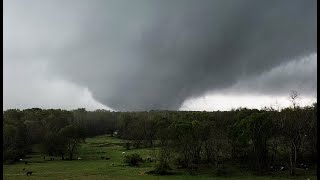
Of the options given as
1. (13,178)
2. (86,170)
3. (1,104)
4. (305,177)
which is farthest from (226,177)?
(1,104)

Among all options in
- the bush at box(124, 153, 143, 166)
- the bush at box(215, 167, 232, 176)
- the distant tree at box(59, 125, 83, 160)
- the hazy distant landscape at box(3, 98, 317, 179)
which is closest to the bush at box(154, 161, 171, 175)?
the hazy distant landscape at box(3, 98, 317, 179)

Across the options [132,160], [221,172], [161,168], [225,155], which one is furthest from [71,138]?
[221,172]

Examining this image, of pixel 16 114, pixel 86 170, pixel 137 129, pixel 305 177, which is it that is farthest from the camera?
pixel 16 114

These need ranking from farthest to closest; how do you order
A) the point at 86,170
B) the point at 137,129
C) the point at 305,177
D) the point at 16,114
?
the point at 16,114 → the point at 137,129 → the point at 86,170 → the point at 305,177

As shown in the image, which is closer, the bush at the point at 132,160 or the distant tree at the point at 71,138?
the bush at the point at 132,160

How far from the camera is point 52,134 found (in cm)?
10694

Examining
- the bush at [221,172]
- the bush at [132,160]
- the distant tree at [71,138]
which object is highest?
the distant tree at [71,138]

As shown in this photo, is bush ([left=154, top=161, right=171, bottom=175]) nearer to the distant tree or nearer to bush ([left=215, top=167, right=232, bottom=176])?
bush ([left=215, top=167, right=232, bottom=176])

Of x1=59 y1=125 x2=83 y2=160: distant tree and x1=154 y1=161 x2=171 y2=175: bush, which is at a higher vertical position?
x1=59 y1=125 x2=83 y2=160: distant tree

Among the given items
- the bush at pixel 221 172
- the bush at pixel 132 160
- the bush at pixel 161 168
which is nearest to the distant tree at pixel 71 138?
the bush at pixel 132 160

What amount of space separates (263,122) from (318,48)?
6957 centimetres

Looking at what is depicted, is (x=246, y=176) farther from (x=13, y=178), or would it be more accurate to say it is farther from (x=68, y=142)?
(x=68, y=142)

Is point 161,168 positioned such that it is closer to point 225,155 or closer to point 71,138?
point 225,155

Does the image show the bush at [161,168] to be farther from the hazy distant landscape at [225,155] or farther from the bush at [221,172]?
the bush at [221,172]
